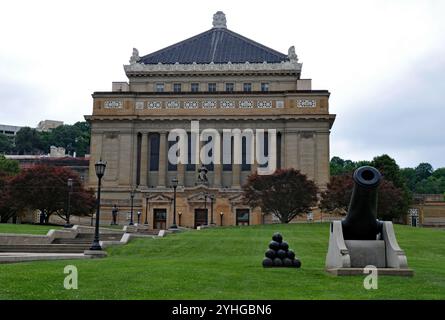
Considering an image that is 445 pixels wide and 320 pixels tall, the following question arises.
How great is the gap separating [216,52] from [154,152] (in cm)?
1972

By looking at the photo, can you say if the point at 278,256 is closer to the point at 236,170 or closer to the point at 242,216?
the point at 242,216

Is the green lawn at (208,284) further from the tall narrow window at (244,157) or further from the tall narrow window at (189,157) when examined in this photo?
the tall narrow window at (189,157)

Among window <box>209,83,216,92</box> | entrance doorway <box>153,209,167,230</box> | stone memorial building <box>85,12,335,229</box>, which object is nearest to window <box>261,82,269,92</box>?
stone memorial building <box>85,12,335,229</box>

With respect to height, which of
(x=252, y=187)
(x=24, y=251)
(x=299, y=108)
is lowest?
(x=24, y=251)

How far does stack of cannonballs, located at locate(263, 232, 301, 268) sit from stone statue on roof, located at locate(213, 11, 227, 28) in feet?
289

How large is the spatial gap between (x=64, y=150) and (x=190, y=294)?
15827 centimetres

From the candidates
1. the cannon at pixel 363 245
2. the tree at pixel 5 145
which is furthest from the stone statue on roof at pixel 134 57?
the tree at pixel 5 145

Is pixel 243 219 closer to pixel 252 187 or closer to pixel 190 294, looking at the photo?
pixel 252 187

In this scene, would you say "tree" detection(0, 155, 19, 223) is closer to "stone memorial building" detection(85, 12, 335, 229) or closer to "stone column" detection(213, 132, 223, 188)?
"stone memorial building" detection(85, 12, 335, 229)

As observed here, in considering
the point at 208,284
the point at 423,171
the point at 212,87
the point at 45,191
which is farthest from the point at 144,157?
the point at 423,171

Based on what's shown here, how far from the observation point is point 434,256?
97.1ft

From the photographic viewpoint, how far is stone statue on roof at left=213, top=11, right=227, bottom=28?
10288 cm
